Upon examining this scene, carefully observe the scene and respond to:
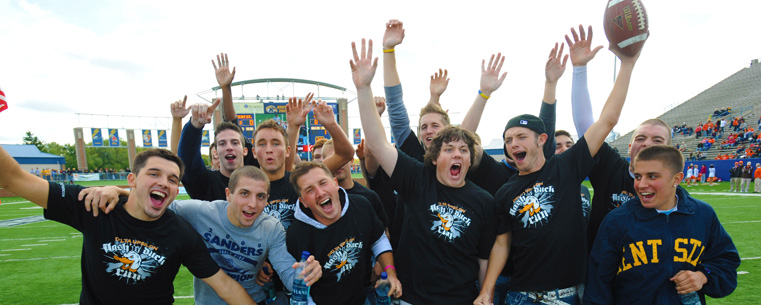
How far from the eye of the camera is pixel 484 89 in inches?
149

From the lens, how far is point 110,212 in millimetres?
2469

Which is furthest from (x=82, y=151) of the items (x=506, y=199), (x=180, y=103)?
(x=506, y=199)

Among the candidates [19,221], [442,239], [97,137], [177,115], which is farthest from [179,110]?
[97,137]

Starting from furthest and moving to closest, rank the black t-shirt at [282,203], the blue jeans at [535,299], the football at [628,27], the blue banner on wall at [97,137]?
1. the blue banner on wall at [97,137]
2. the black t-shirt at [282,203]
3. the football at [628,27]
4. the blue jeans at [535,299]

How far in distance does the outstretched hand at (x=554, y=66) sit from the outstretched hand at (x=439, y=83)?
1241mm

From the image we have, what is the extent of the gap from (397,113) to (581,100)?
5.14ft

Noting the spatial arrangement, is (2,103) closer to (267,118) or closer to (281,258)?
(281,258)

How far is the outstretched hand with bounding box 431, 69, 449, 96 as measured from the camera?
4.31m

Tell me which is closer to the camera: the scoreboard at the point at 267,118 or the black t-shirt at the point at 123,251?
the black t-shirt at the point at 123,251

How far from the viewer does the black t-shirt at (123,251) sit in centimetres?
239

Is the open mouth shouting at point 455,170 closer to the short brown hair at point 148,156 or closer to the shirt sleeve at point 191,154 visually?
the short brown hair at point 148,156

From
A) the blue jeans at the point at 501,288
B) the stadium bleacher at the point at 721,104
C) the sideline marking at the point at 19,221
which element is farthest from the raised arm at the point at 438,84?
the stadium bleacher at the point at 721,104

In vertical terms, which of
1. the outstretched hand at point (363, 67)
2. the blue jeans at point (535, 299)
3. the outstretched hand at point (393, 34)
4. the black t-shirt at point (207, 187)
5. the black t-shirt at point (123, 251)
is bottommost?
the blue jeans at point (535, 299)

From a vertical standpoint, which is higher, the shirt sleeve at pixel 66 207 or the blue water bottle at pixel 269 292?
the shirt sleeve at pixel 66 207
